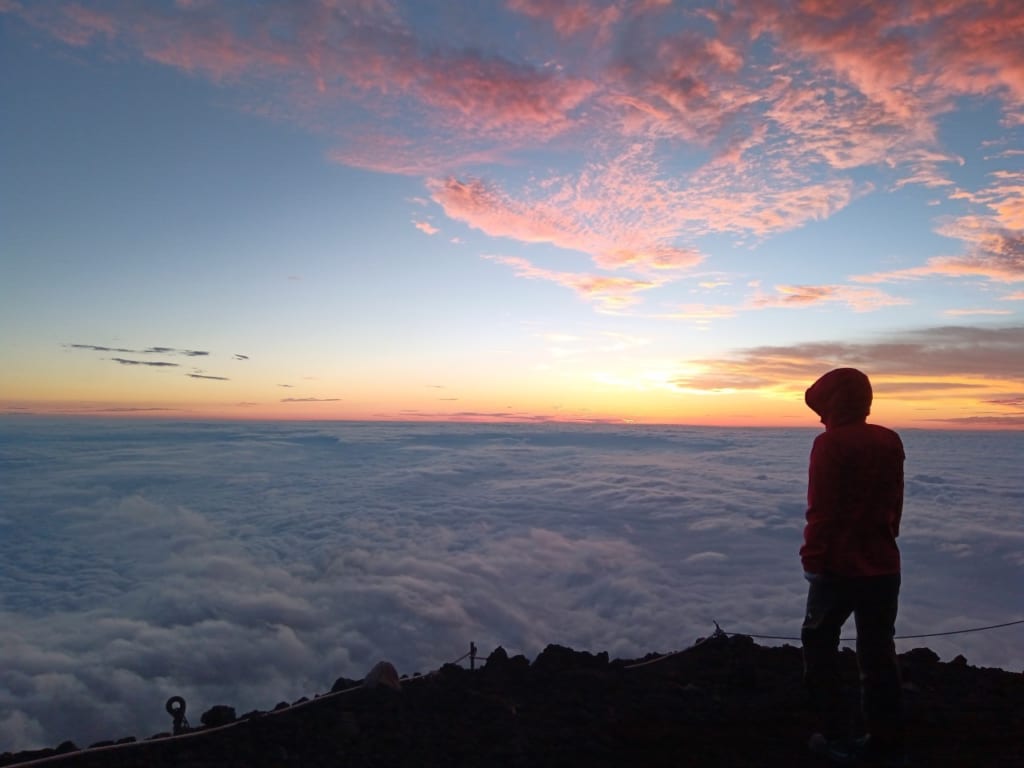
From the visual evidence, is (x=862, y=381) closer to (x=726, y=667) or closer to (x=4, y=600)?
(x=726, y=667)

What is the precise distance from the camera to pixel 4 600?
30.5 meters

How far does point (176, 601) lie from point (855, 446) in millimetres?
35672

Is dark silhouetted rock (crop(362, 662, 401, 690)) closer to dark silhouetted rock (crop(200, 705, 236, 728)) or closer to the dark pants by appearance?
dark silhouetted rock (crop(200, 705, 236, 728))

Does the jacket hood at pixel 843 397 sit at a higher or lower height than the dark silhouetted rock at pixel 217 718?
higher

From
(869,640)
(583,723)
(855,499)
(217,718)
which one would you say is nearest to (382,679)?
(217,718)

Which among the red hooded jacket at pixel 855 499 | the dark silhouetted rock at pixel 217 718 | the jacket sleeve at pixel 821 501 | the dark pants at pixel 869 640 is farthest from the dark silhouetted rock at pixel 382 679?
the red hooded jacket at pixel 855 499

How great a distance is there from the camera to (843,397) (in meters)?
3.21

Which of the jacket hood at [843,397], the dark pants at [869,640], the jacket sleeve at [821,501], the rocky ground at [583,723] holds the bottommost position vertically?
the rocky ground at [583,723]

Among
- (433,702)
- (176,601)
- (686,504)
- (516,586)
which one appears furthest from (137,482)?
(433,702)

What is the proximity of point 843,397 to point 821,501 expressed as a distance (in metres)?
0.64

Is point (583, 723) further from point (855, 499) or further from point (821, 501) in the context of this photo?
point (855, 499)

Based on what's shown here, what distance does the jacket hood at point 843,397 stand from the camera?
3.19 m

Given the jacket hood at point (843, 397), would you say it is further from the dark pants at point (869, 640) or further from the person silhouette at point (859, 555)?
the dark pants at point (869, 640)

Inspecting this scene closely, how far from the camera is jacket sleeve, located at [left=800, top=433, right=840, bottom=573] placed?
121 inches
